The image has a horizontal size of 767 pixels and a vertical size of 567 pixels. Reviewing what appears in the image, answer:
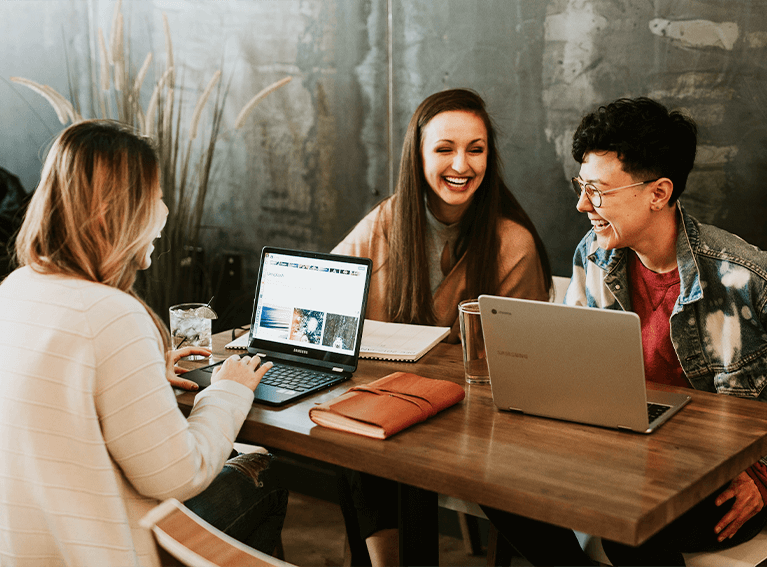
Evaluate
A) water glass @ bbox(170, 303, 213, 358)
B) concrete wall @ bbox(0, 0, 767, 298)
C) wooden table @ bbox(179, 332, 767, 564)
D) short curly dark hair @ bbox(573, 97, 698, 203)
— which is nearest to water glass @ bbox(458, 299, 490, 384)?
wooden table @ bbox(179, 332, 767, 564)

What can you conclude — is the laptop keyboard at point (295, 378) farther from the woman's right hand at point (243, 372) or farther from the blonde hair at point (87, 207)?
the blonde hair at point (87, 207)

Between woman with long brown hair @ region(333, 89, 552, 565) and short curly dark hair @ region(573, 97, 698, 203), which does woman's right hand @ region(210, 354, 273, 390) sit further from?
short curly dark hair @ region(573, 97, 698, 203)

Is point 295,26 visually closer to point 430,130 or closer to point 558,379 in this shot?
point 430,130

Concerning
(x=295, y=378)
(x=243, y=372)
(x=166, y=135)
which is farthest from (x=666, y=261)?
(x=166, y=135)

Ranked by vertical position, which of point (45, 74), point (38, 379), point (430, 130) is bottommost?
point (38, 379)

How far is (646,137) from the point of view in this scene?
1.76 meters

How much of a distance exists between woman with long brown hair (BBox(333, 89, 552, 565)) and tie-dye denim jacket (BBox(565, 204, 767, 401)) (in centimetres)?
62

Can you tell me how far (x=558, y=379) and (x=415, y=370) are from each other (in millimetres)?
448

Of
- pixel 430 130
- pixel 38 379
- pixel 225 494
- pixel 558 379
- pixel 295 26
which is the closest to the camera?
pixel 38 379

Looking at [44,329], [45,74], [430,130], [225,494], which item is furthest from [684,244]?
[45,74]

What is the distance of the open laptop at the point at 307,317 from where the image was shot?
1.70 m

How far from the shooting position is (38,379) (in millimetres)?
1166

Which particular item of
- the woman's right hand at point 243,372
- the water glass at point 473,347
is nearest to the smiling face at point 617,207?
the water glass at point 473,347

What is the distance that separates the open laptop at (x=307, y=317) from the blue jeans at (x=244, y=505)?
202 mm
